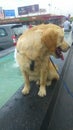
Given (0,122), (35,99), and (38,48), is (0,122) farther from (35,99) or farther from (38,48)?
(38,48)

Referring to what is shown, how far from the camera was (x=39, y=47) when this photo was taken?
2.81 m

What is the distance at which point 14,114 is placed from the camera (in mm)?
2877

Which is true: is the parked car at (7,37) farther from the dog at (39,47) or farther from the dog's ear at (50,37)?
the dog's ear at (50,37)

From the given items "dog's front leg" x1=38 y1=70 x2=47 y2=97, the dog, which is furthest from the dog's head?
"dog's front leg" x1=38 y1=70 x2=47 y2=97

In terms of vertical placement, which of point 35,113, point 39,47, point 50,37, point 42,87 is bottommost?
point 35,113

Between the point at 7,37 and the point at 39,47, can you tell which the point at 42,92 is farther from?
the point at 7,37

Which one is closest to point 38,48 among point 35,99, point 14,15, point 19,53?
point 19,53

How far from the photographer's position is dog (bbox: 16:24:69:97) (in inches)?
109

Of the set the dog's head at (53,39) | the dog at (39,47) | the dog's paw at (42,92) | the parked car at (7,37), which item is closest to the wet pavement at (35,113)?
the dog's paw at (42,92)

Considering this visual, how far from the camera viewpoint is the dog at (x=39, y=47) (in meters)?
2.77

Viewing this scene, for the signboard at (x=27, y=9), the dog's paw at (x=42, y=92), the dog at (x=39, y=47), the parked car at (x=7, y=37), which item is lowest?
the signboard at (x=27, y=9)

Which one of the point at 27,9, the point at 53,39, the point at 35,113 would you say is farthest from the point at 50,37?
the point at 27,9

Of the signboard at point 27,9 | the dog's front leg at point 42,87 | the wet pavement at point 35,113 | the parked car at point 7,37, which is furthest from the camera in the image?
the signboard at point 27,9

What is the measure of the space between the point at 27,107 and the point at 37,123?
396 millimetres
